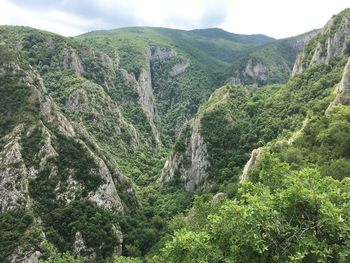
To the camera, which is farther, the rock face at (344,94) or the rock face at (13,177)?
the rock face at (13,177)

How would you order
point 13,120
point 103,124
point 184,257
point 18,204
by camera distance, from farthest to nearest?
point 103,124 → point 13,120 → point 18,204 → point 184,257

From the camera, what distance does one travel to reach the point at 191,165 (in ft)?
455

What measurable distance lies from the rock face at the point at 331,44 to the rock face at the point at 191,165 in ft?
161

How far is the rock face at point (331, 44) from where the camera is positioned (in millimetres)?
131625

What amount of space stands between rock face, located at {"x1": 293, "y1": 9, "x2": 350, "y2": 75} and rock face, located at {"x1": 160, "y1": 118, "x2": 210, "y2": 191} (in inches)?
1929

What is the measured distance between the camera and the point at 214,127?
139 metres

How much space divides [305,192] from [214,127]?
117 metres

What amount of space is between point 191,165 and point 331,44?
64.3 metres

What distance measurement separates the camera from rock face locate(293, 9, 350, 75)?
432ft

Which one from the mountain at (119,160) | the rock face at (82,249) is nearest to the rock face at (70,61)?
the mountain at (119,160)

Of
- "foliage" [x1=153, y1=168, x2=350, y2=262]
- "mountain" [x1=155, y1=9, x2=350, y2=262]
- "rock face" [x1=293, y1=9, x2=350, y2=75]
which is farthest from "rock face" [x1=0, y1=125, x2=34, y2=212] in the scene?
"rock face" [x1=293, y1=9, x2=350, y2=75]

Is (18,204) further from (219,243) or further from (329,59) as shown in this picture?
(329,59)

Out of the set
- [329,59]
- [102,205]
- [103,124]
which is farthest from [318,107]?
[103,124]

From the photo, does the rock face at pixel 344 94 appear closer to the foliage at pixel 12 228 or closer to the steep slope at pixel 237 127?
the steep slope at pixel 237 127
